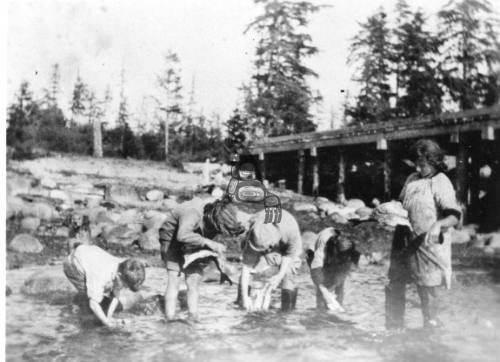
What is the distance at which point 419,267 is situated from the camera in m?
3.51

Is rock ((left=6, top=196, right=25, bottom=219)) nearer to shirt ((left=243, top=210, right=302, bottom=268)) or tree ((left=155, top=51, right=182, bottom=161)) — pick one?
tree ((left=155, top=51, right=182, bottom=161))

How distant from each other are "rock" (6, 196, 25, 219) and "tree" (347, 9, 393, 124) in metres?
3.39

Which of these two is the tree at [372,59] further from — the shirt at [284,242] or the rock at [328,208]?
the shirt at [284,242]

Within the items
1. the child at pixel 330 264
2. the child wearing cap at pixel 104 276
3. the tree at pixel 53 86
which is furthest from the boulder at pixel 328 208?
the tree at pixel 53 86

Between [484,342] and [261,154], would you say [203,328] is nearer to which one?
[261,154]

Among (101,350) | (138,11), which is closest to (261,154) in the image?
(138,11)

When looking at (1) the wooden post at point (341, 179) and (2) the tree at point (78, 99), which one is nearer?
(2) the tree at point (78, 99)

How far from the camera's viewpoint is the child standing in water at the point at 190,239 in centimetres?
393

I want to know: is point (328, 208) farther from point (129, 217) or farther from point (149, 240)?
point (129, 217)

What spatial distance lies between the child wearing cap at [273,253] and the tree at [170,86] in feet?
4.62

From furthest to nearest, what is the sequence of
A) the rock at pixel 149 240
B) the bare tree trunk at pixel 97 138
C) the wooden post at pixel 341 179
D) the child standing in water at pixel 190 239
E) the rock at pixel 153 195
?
1. the wooden post at pixel 341 179
2. the rock at pixel 153 195
3. the rock at pixel 149 240
4. the bare tree trunk at pixel 97 138
5. the child standing in water at pixel 190 239

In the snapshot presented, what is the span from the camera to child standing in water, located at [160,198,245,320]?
12.9 ft

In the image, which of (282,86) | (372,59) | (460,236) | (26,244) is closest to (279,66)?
(282,86)

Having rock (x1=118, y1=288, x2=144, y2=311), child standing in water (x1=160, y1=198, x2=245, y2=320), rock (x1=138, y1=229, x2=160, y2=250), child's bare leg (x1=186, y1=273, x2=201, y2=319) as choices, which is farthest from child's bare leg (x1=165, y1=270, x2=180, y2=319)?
rock (x1=138, y1=229, x2=160, y2=250)
